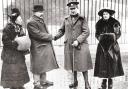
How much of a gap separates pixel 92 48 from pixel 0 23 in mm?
4238

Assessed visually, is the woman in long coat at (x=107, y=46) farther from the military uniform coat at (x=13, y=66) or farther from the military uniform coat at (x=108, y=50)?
the military uniform coat at (x=13, y=66)

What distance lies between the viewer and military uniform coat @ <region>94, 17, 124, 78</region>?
8.99 meters

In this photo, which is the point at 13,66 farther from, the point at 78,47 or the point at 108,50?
the point at 108,50

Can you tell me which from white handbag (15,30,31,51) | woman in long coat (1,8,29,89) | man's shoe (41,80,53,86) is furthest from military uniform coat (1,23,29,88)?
man's shoe (41,80,53,86)

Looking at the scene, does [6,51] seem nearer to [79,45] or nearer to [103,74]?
[79,45]

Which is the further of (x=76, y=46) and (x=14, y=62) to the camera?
(x=76, y=46)

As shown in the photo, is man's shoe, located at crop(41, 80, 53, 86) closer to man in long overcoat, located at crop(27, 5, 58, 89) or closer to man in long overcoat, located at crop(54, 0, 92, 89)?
man in long overcoat, located at crop(27, 5, 58, 89)

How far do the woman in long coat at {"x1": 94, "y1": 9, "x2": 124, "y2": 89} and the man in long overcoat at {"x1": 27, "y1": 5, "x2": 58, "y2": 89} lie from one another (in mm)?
1069

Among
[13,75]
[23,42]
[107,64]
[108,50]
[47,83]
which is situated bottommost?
[47,83]

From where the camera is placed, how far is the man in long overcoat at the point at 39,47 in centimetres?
900

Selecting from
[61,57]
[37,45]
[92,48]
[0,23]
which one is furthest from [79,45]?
[0,23]

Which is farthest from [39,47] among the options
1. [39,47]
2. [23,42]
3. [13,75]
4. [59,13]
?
[59,13]

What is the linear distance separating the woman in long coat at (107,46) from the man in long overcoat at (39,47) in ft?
3.51

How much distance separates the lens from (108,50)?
9.03m
